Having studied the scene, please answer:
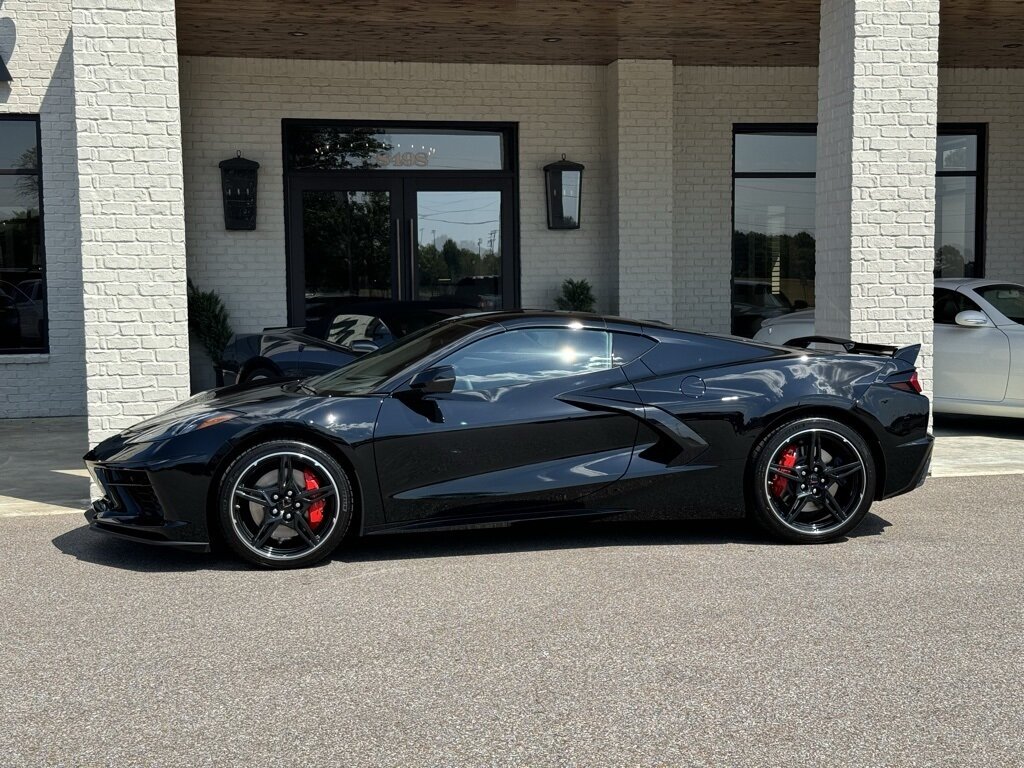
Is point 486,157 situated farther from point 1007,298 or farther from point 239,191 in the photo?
point 1007,298

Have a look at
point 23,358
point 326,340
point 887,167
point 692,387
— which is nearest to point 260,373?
point 326,340

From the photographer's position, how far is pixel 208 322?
42.4 ft

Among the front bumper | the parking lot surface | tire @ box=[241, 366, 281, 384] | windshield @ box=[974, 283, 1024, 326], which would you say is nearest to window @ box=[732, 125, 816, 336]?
windshield @ box=[974, 283, 1024, 326]

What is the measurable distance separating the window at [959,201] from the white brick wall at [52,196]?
10.4 metres

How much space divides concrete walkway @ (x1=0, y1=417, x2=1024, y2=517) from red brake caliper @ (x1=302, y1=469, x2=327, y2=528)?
8.05ft

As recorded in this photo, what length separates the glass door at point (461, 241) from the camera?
13672 mm

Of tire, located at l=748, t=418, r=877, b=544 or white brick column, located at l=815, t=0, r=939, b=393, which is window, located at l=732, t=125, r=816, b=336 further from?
tire, located at l=748, t=418, r=877, b=544

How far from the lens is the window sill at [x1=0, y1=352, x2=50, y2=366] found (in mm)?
12555

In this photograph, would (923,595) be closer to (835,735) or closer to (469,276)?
(835,735)

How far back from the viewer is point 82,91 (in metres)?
7.71

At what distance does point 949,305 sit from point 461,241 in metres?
5.75

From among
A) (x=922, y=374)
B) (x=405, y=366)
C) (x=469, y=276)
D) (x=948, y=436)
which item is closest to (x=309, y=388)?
(x=405, y=366)

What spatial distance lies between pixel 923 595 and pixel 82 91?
611cm

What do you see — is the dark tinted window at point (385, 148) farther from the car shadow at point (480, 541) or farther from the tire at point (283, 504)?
the tire at point (283, 504)
